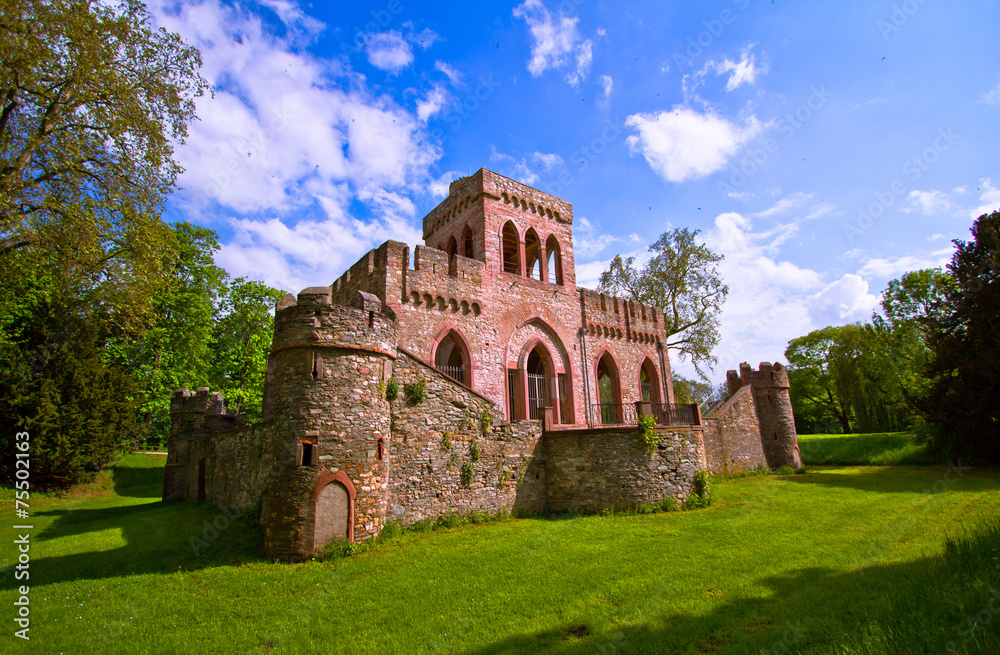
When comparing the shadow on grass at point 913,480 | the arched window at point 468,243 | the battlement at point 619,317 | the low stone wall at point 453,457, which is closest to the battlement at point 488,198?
the arched window at point 468,243

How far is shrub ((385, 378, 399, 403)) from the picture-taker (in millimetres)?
10852

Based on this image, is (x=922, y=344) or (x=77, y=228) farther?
(x=922, y=344)

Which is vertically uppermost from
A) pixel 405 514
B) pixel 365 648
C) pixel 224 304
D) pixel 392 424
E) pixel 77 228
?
pixel 224 304

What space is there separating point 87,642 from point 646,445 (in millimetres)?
11477

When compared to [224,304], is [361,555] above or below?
below

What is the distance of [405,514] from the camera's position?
35.5 feet

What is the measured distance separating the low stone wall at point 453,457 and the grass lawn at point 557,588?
0.80 meters

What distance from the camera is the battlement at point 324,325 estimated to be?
986 cm

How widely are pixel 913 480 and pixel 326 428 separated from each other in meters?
19.7

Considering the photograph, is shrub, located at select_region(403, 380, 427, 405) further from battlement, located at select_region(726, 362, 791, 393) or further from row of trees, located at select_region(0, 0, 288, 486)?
battlement, located at select_region(726, 362, 791, 393)

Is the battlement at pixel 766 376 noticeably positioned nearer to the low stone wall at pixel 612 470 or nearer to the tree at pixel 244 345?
the low stone wall at pixel 612 470

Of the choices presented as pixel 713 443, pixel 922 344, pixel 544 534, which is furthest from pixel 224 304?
pixel 922 344

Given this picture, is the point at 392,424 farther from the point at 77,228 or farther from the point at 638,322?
the point at 638,322

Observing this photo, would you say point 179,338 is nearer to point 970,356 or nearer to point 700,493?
point 700,493
